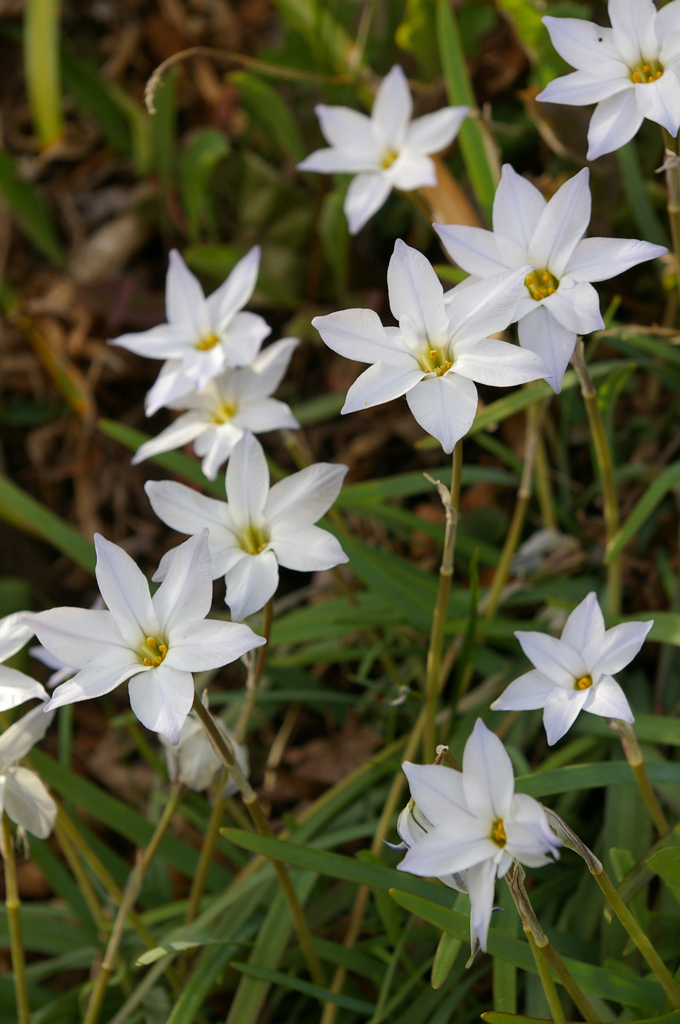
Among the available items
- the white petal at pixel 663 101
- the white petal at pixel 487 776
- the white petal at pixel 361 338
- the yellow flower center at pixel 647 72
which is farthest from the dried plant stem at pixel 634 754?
the yellow flower center at pixel 647 72

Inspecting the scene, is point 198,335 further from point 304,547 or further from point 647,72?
point 647,72

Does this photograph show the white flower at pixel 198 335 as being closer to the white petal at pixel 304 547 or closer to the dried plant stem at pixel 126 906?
the white petal at pixel 304 547

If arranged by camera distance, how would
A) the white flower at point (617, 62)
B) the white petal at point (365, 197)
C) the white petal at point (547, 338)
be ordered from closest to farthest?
the white petal at point (547, 338)
the white flower at point (617, 62)
the white petal at point (365, 197)

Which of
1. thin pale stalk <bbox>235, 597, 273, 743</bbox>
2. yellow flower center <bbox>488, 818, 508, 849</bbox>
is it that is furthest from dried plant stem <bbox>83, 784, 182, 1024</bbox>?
yellow flower center <bbox>488, 818, 508, 849</bbox>

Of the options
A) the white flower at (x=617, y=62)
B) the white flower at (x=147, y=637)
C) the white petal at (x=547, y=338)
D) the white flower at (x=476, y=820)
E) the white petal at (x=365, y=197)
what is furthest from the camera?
the white petal at (x=365, y=197)

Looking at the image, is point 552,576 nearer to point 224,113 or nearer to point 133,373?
point 133,373

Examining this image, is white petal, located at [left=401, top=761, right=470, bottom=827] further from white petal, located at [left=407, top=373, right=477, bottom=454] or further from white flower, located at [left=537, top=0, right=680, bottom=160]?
white flower, located at [left=537, top=0, right=680, bottom=160]

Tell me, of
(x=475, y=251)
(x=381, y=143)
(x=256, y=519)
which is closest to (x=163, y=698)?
(x=256, y=519)
